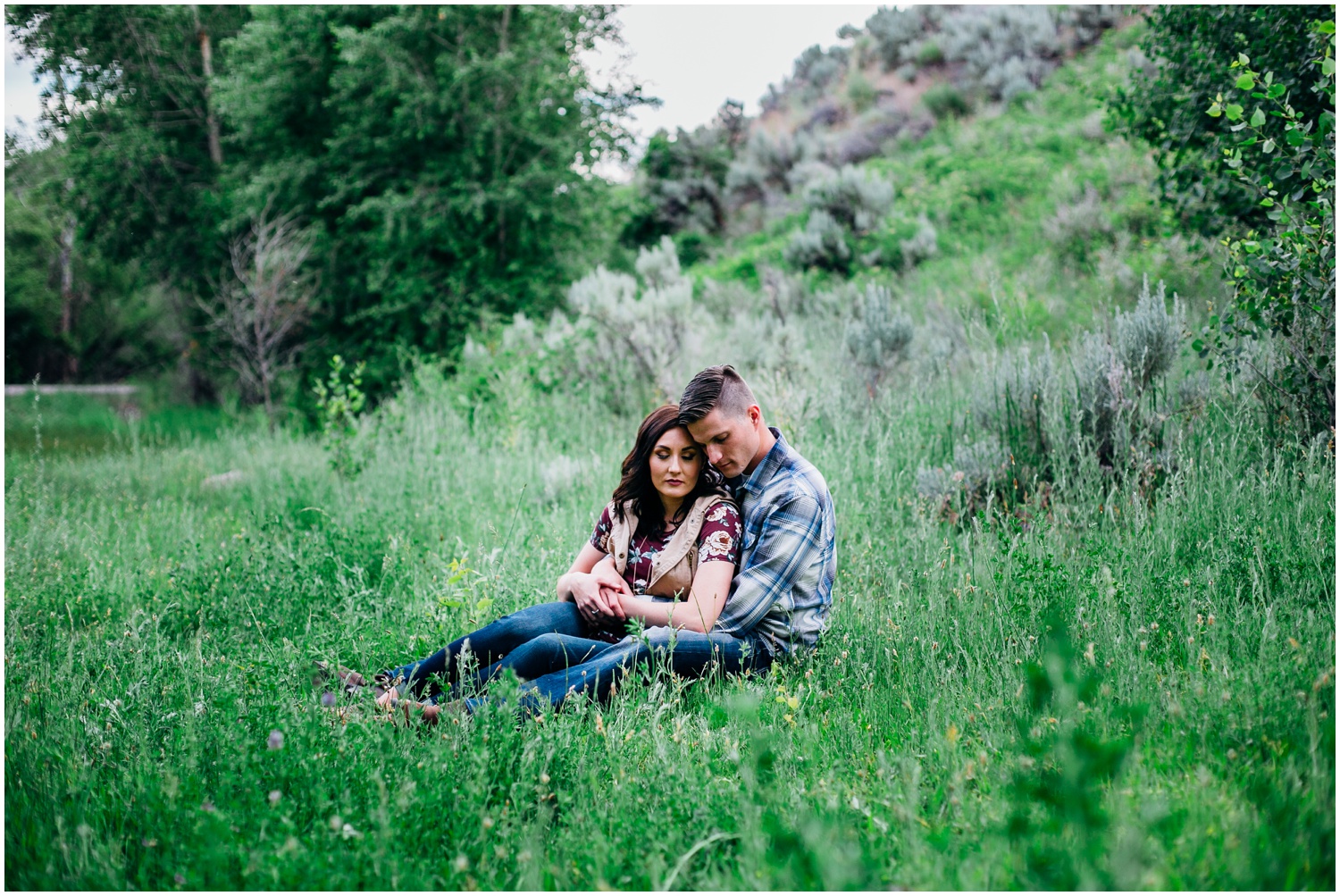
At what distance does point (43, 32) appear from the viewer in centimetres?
1512

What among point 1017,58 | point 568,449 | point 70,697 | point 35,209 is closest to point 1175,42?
point 568,449

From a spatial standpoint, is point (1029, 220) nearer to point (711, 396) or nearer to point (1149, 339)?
point (1149, 339)

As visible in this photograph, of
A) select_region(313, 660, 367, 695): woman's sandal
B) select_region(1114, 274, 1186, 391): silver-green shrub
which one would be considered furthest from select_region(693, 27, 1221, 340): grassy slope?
select_region(313, 660, 367, 695): woman's sandal

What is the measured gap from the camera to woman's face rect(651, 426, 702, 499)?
3303mm

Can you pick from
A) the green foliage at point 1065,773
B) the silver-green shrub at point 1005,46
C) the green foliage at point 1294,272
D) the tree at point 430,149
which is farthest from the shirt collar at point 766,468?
the silver-green shrub at point 1005,46

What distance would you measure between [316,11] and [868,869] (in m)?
15.0

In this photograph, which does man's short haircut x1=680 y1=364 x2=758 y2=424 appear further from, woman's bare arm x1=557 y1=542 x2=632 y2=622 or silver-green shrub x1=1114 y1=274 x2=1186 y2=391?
silver-green shrub x1=1114 y1=274 x2=1186 y2=391

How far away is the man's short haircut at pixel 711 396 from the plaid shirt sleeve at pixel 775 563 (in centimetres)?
44

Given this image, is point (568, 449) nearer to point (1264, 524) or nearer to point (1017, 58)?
point (1264, 524)

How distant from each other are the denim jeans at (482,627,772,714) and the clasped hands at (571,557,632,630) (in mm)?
148

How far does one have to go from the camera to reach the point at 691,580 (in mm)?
A: 3367

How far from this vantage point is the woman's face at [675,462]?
330 centimetres

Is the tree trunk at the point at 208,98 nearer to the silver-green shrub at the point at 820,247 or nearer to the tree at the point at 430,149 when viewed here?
the tree at the point at 430,149

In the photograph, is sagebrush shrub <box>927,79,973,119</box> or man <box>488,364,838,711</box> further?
sagebrush shrub <box>927,79,973,119</box>
